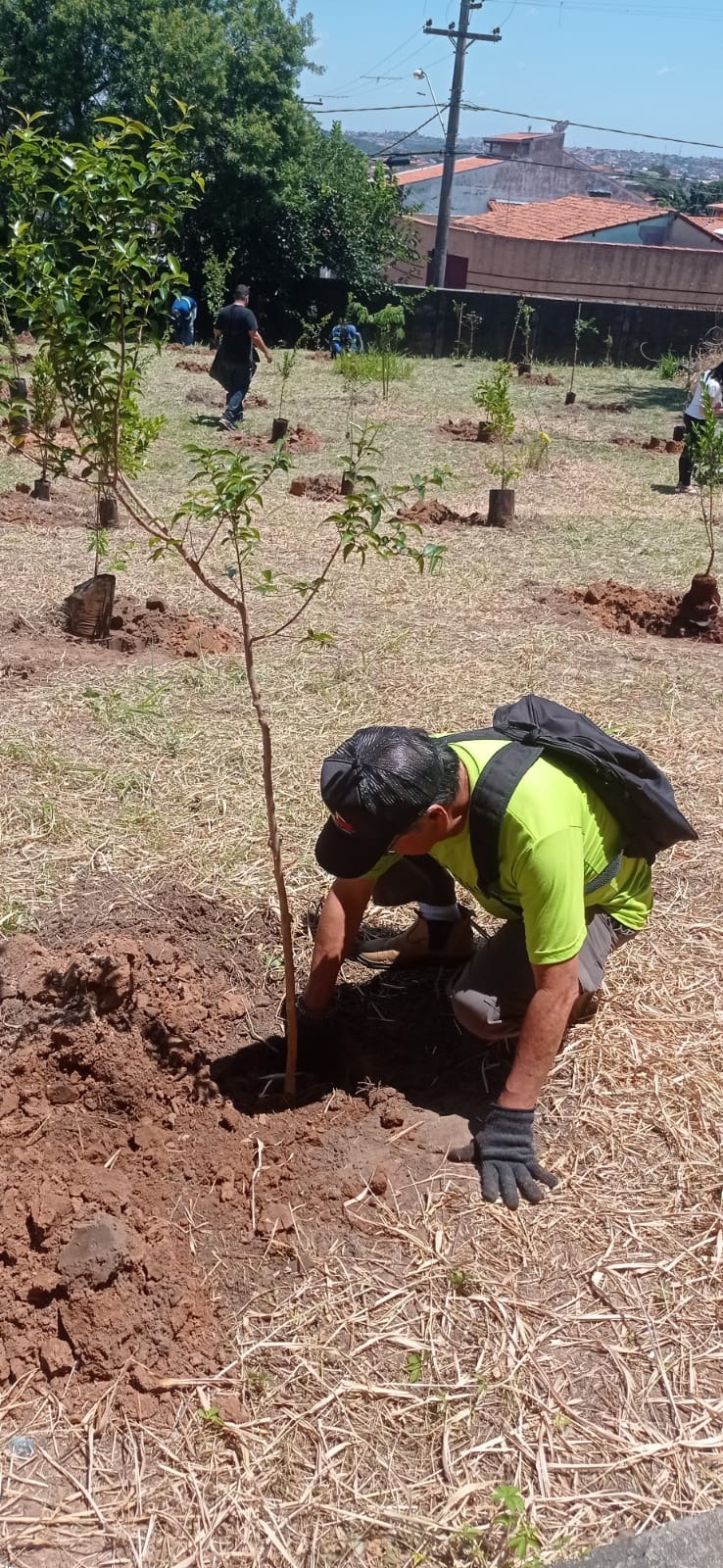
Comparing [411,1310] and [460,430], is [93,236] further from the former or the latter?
[460,430]

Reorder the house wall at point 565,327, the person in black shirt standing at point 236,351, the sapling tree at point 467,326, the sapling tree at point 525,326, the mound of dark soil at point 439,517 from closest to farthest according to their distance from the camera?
the mound of dark soil at point 439,517
the person in black shirt standing at point 236,351
the sapling tree at point 525,326
the sapling tree at point 467,326
the house wall at point 565,327

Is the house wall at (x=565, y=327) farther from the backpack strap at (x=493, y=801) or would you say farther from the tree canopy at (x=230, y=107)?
the backpack strap at (x=493, y=801)

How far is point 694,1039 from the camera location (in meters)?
3.17

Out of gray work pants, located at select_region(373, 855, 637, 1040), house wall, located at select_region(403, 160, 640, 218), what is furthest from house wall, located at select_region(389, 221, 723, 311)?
gray work pants, located at select_region(373, 855, 637, 1040)

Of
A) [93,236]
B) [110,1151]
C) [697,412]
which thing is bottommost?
[110,1151]

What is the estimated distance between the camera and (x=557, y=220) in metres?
40.8

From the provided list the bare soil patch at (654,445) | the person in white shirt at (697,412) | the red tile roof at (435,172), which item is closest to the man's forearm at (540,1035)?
the person in white shirt at (697,412)

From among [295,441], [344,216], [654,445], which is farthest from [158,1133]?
[344,216]

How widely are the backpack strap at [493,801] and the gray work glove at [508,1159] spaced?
1.80ft

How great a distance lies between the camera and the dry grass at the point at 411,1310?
78.1 inches

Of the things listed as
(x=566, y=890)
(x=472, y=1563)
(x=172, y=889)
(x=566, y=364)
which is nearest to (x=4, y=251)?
(x=172, y=889)

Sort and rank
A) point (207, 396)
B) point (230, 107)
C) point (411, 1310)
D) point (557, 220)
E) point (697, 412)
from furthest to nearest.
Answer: point (557, 220), point (230, 107), point (207, 396), point (697, 412), point (411, 1310)

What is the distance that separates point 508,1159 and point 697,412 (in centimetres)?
953

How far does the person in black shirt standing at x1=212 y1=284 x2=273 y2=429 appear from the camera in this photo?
39.0ft
